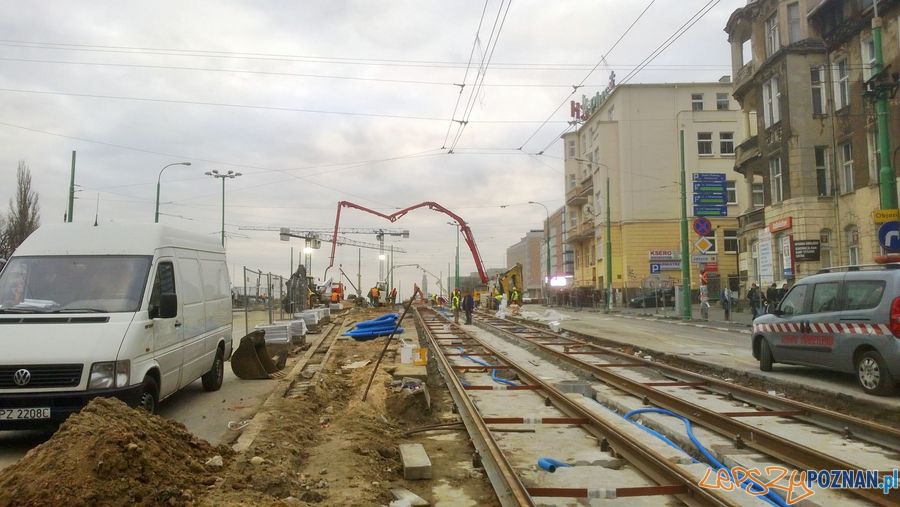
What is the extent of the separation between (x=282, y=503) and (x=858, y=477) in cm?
463

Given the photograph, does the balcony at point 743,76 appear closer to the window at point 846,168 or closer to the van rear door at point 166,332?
the window at point 846,168

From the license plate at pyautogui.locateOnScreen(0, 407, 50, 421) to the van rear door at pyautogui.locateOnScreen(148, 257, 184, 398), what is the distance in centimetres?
141

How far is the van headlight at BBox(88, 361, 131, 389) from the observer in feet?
22.3

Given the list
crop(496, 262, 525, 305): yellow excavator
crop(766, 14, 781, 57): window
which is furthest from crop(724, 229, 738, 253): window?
crop(766, 14, 781, 57): window

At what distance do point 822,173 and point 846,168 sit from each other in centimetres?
102

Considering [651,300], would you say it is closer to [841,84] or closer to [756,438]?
[841,84]

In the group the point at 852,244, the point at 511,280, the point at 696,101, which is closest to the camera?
the point at 852,244

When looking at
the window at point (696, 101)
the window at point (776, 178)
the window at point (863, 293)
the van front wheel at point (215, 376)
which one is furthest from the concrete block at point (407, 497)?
the window at point (696, 101)

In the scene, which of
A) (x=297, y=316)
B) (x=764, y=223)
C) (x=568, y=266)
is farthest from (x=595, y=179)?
(x=297, y=316)

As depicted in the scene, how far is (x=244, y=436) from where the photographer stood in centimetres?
719

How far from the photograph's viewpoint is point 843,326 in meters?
10.4

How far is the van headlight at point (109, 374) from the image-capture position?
22.3 feet

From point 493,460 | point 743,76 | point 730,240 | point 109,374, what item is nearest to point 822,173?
point 743,76

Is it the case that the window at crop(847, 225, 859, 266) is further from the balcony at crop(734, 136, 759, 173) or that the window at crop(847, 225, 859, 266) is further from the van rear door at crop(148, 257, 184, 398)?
the van rear door at crop(148, 257, 184, 398)
